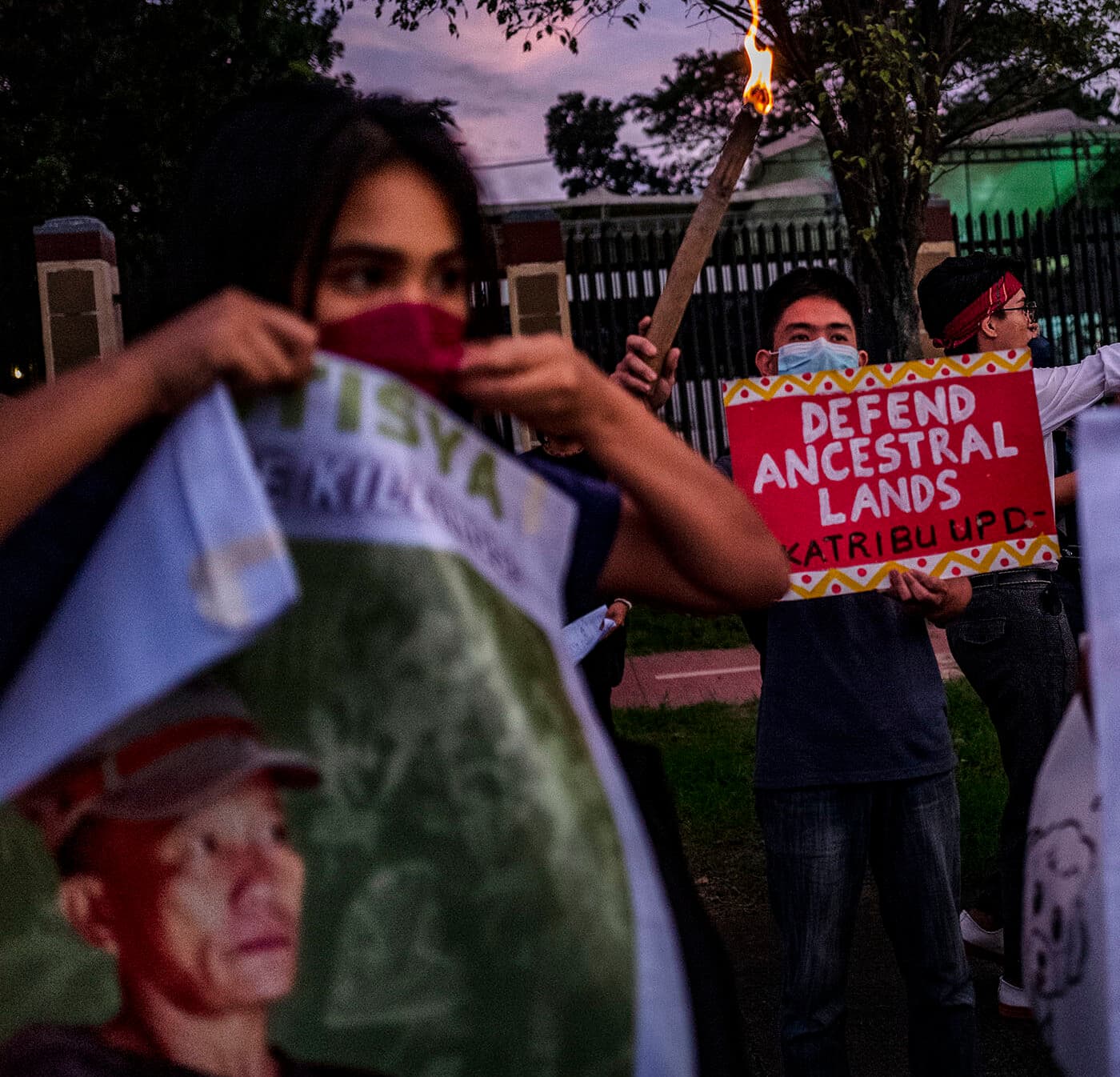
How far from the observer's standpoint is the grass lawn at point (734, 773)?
16.8ft

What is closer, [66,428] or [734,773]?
[66,428]

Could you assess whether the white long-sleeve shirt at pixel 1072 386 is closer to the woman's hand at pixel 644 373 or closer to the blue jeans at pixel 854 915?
the blue jeans at pixel 854 915

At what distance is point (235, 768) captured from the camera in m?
1.09

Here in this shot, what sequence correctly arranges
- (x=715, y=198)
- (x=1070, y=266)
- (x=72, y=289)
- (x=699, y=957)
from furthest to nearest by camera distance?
(x=1070, y=266), (x=72, y=289), (x=715, y=198), (x=699, y=957)

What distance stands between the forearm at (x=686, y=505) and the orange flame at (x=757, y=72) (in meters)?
0.61

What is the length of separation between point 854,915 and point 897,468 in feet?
3.18

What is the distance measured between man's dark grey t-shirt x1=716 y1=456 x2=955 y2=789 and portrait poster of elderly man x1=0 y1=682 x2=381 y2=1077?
1.84 m

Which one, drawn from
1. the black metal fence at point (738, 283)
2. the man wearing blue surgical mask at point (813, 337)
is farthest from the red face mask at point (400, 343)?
the black metal fence at point (738, 283)

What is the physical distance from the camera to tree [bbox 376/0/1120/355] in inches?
354

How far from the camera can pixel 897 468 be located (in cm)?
277

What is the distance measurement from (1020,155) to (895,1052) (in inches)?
736

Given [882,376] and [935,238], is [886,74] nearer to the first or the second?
[935,238]

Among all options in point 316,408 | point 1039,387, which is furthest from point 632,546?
point 1039,387

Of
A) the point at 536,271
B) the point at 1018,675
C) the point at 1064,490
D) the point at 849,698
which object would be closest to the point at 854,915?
the point at 849,698
